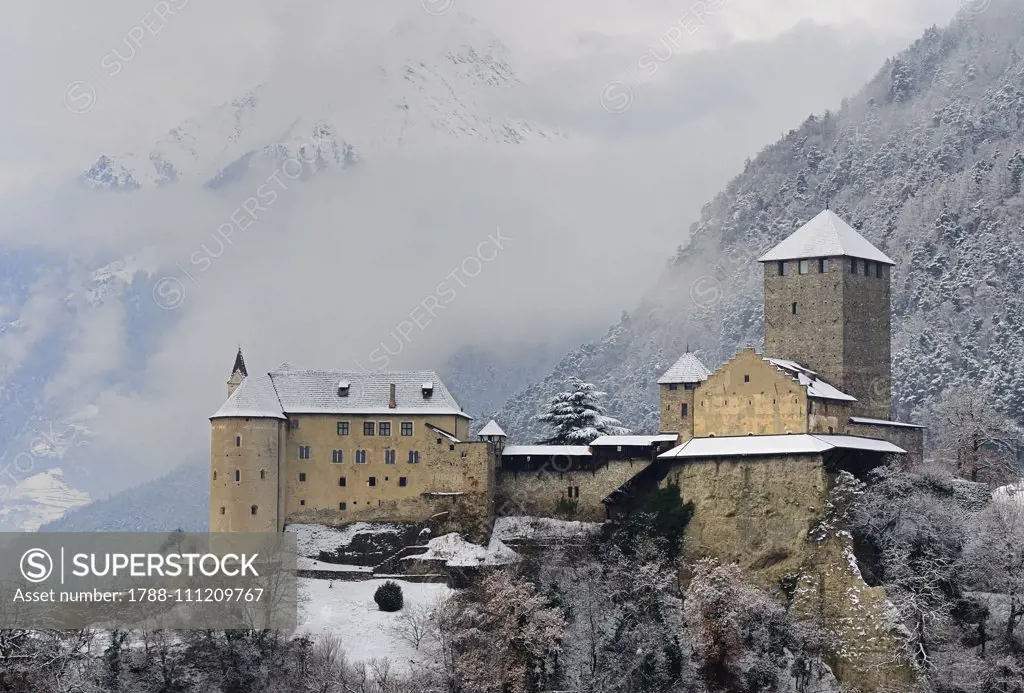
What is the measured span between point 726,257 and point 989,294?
41.6 meters

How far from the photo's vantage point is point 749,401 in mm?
84250

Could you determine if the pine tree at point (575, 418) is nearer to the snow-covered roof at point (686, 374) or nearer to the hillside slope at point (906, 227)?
the snow-covered roof at point (686, 374)

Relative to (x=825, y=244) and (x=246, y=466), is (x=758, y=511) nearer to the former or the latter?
(x=825, y=244)

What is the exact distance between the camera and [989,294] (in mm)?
136625

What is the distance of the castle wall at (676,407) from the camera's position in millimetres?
87438

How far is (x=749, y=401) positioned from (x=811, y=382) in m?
2.82

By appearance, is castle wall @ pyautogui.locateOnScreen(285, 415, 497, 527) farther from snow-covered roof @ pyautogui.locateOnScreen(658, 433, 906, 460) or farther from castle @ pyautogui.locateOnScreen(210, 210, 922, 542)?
snow-covered roof @ pyautogui.locateOnScreen(658, 433, 906, 460)

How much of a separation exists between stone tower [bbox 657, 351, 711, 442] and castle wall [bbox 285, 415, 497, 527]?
7512 millimetres

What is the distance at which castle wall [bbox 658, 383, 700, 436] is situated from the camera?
3442 inches

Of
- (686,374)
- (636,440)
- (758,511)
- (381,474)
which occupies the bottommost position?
(758,511)

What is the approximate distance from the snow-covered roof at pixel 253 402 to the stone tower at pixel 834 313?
69.3ft

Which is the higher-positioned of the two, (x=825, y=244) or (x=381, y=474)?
(x=825, y=244)

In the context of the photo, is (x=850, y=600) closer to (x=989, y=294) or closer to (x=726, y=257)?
(x=989, y=294)

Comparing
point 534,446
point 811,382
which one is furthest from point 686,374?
point 534,446
